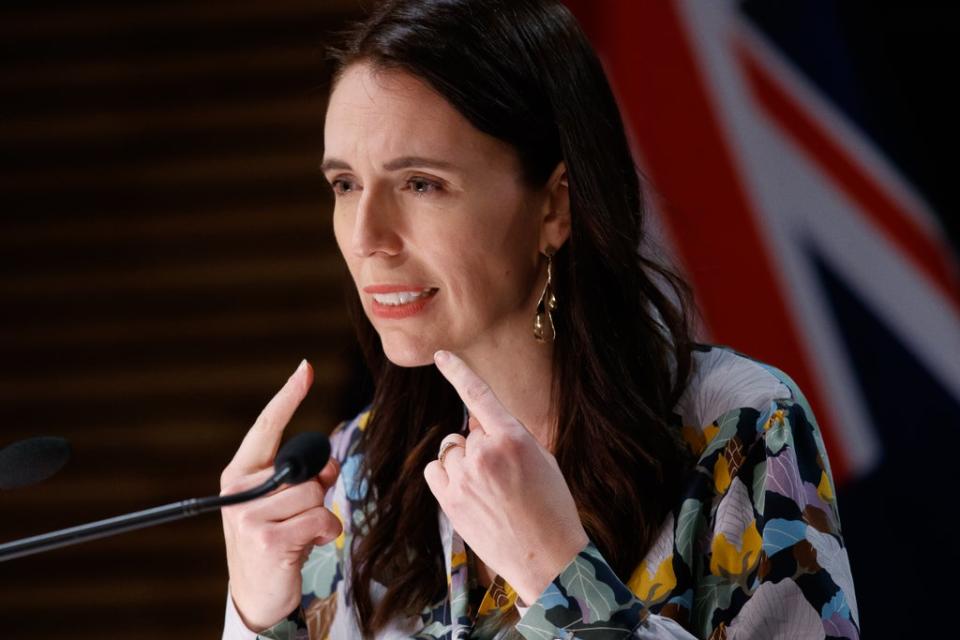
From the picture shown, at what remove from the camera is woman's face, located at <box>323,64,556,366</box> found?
169 centimetres

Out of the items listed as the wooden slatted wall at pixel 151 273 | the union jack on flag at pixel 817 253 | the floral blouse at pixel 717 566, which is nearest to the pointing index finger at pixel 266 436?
the floral blouse at pixel 717 566

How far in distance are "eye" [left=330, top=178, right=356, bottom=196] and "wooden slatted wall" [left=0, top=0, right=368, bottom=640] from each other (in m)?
1.84

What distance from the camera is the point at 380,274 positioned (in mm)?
1708

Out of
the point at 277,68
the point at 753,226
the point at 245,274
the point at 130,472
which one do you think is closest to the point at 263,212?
the point at 245,274

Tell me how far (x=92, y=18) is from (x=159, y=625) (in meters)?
1.82

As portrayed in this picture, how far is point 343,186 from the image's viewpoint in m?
1.78

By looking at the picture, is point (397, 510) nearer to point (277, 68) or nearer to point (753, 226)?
point (753, 226)

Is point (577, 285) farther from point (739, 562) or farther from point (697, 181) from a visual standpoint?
point (697, 181)

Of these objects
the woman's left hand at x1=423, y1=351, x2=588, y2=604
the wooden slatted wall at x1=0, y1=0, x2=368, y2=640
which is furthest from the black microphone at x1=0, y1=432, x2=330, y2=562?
the wooden slatted wall at x1=0, y1=0, x2=368, y2=640

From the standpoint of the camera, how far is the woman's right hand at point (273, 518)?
5.32 feet

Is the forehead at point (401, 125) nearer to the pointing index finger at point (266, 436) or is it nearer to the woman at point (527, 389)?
the woman at point (527, 389)

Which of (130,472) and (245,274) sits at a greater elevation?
(245,274)

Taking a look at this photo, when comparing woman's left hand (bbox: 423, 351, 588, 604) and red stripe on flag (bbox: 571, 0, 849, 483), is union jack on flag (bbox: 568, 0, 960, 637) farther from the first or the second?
woman's left hand (bbox: 423, 351, 588, 604)

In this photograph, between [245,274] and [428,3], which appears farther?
[245,274]
